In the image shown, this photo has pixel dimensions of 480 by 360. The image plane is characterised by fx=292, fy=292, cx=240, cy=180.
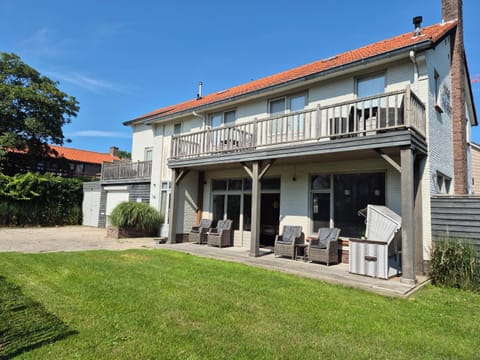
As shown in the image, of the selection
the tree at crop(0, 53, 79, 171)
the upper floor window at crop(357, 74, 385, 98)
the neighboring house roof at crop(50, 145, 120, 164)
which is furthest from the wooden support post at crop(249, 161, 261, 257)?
the neighboring house roof at crop(50, 145, 120, 164)

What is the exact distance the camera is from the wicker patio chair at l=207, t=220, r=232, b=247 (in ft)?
34.6

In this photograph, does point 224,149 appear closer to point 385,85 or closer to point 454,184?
point 385,85

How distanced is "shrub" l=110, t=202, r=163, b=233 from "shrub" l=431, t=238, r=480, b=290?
11.0 metres

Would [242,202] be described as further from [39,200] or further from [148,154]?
[39,200]

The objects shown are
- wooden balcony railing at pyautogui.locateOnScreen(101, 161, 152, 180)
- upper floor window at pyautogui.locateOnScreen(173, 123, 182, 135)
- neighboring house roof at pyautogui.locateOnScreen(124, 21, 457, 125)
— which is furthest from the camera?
wooden balcony railing at pyautogui.locateOnScreen(101, 161, 152, 180)

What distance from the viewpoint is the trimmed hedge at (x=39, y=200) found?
53.5 ft

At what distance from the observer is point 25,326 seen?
11.5ft

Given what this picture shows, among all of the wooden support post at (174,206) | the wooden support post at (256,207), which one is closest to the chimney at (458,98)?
the wooden support post at (256,207)

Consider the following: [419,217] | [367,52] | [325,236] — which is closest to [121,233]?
[325,236]

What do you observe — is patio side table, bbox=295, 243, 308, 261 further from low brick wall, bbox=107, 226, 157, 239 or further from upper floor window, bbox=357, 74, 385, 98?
low brick wall, bbox=107, 226, 157, 239

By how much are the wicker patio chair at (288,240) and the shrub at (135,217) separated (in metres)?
6.84

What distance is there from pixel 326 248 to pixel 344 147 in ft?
8.77

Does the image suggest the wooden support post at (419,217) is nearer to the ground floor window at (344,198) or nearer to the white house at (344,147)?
the white house at (344,147)

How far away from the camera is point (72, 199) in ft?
63.7
